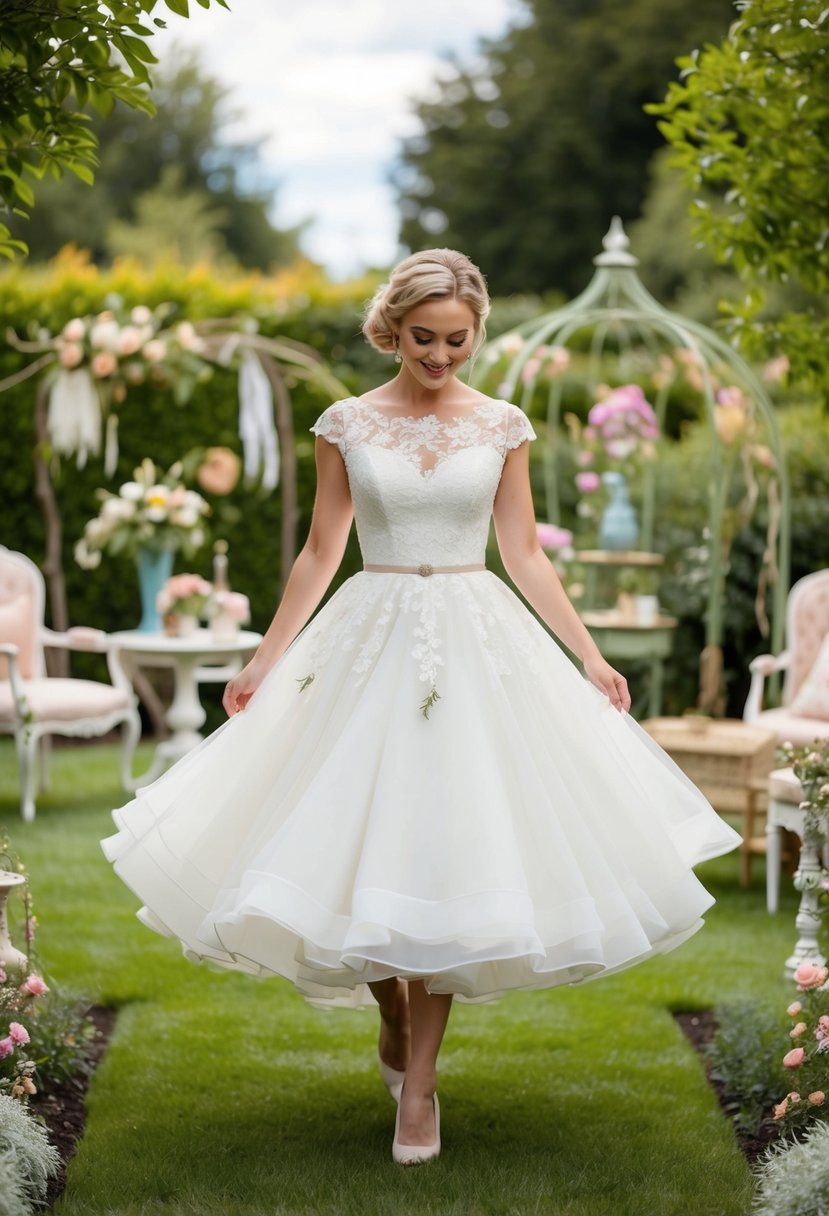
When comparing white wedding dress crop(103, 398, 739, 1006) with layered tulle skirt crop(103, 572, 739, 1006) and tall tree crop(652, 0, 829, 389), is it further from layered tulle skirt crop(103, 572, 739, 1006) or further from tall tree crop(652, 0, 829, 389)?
tall tree crop(652, 0, 829, 389)

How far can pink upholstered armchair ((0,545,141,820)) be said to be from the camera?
7293 millimetres

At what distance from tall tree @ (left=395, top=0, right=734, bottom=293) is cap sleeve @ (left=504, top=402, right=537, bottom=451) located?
2133cm

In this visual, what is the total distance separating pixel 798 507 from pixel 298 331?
3.59 metres

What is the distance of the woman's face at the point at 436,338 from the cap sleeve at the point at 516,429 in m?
0.20

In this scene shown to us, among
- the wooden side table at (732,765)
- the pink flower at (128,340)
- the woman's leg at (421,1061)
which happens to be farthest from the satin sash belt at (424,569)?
the pink flower at (128,340)

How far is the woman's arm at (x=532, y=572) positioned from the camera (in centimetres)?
346

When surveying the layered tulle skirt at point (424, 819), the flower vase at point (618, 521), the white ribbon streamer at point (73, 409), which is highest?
the white ribbon streamer at point (73, 409)

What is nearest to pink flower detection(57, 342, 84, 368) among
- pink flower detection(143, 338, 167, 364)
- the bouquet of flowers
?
pink flower detection(143, 338, 167, 364)

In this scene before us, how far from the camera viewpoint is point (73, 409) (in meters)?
8.92

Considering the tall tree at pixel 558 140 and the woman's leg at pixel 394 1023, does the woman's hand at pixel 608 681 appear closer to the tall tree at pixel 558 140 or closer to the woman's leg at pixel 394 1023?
the woman's leg at pixel 394 1023

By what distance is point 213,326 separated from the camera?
965cm

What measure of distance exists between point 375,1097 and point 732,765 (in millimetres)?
2937

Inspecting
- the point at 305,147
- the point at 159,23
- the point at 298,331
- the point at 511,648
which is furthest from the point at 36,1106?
the point at 305,147

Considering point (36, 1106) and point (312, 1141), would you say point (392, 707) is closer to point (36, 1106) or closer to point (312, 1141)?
point (312, 1141)
